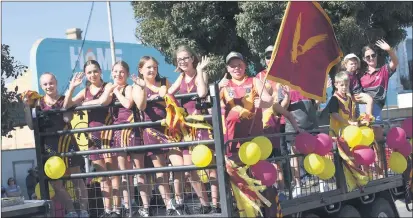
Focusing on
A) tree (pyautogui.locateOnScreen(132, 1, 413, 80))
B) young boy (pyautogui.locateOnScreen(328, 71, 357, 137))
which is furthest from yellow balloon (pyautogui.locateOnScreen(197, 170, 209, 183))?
tree (pyautogui.locateOnScreen(132, 1, 413, 80))

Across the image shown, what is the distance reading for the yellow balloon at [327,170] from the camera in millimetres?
7097

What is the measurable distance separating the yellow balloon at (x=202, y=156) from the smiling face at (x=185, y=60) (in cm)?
120

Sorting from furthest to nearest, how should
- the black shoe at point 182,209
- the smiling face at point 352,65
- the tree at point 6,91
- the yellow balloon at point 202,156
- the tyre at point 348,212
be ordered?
the tree at point 6,91
the smiling face at point 352,65
the tyre at point 348,212
the black shoe at point 182,209
the yellow balloon at point 202,156

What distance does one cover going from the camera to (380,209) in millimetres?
8367

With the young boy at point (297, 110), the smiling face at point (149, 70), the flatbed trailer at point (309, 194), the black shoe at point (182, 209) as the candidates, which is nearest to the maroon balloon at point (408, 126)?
the flatbed trailer at point (309, 194)

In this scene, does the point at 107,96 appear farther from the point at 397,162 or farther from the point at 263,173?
the point at 397,162

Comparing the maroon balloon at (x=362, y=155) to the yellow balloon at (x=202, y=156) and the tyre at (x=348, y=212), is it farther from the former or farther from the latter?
the yellow balloon at (x=202, y=156)

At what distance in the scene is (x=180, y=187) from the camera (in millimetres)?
6289

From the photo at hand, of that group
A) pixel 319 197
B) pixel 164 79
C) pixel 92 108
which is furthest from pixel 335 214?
pixel 92 108

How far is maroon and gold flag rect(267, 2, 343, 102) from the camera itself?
21.1 ft

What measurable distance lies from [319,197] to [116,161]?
6.69ft

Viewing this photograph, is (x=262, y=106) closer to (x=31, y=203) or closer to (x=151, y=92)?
(x=151, y=92)

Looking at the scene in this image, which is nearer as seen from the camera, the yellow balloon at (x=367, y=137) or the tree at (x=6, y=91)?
the yellow balloon at (x=367, y=137)

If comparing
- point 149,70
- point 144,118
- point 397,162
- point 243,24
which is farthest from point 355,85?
point 243,24
